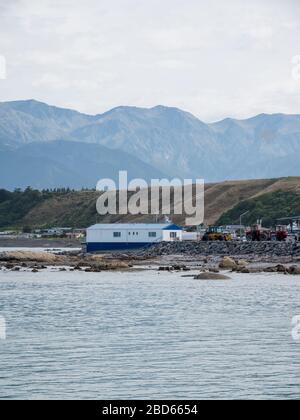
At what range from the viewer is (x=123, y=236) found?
114 metres

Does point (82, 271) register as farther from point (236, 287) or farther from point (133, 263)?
point (236, 287)

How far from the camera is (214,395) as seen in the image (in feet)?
80.3

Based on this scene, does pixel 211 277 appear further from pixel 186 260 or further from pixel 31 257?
pixel 31 257

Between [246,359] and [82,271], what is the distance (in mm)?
50648

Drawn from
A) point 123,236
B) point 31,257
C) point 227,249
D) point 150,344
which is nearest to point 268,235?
point 227,249

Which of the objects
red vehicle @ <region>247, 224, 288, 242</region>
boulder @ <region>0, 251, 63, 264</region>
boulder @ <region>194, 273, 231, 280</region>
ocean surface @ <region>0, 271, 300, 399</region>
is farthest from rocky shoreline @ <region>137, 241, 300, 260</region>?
ocean surface @ <region>0, 271, 300, 399</region>

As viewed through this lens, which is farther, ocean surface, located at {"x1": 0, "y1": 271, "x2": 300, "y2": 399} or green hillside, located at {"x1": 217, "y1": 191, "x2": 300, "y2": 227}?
green hillside, located at {"x1": 217, "y1": 191, "x2": 300, "y2": 227}

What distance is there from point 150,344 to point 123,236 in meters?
81.1

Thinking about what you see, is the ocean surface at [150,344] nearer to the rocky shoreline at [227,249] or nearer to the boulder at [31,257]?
the rocky shoreline at [227,249]

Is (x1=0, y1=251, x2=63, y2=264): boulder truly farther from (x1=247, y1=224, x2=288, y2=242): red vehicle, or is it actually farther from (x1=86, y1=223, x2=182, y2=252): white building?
(x1=247, y1=224, x2=288, y2=242): red vehicle

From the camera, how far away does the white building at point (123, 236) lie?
371ft

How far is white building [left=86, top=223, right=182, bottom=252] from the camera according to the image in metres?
113

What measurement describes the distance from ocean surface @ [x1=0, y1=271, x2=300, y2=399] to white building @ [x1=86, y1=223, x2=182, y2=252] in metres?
56.0

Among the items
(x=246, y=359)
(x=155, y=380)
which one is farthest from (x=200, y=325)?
(x=155, y=380)
